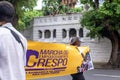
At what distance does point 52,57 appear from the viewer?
10.0m

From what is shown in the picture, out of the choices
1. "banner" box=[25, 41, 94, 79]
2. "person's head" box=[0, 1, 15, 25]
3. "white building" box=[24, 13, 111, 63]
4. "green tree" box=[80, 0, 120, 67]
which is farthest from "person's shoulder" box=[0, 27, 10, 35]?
"white building" box=[24, 13, 111, 63]

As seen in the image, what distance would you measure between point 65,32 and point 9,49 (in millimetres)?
39087

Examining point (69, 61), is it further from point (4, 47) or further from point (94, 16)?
point (94, 16)

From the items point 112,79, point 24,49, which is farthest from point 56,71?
point 112,79

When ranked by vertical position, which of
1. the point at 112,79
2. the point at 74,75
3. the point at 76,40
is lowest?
the point at 112,79

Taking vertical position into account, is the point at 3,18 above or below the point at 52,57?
above

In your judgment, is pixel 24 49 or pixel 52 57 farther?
pixel 52 57

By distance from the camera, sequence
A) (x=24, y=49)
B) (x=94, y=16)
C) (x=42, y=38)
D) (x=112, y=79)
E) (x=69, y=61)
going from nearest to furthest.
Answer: (x=24, y=49) < (x=69, y=61) < (x=112, y=79) < (x=94, y=16) < (x=42, y=38)

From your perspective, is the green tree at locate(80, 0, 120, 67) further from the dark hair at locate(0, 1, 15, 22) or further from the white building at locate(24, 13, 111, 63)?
the dark hair at locate(0, 1, 15, 22)

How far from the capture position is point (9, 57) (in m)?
3.64

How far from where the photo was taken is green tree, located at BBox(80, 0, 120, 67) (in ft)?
98.4

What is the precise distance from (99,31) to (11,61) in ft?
92.0

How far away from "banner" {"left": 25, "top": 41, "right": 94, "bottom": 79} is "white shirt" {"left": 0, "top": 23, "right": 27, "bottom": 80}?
5.63 metres

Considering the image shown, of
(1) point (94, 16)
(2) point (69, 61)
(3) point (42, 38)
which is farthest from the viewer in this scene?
(3) point (42, 38)
